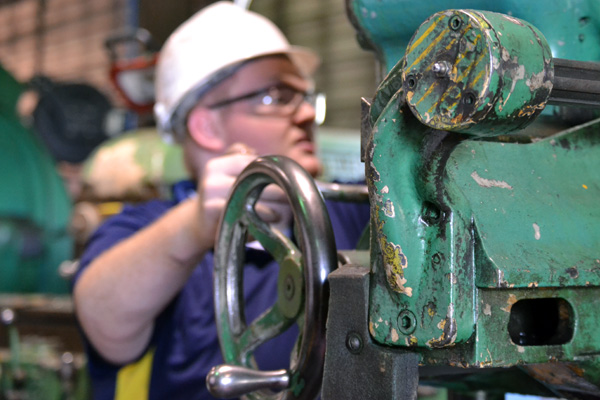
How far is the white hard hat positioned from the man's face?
4 centimetres

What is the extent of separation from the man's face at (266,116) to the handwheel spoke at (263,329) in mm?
677

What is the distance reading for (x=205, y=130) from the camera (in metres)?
1.58

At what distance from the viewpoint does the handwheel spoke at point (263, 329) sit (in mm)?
754

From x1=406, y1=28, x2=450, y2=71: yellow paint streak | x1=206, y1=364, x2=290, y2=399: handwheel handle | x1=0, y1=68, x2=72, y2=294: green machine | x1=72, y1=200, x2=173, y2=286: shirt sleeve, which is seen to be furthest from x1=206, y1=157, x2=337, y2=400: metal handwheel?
x1=0, y1=68, x2=72, y2=294: green machine

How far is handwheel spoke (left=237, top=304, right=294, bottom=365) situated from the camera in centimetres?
75

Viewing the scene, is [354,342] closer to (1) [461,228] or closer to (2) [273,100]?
(1) [461,228]

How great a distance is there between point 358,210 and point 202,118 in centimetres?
40

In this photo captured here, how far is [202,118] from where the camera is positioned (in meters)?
1.58

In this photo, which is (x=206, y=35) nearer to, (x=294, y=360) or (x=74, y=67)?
(x=294, y=360)

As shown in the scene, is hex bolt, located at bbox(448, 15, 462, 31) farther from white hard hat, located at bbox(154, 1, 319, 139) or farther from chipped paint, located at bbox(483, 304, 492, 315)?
white hard hat, located at bbox(154, 1, 319, 139)

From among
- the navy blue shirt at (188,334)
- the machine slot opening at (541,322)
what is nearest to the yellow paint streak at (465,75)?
the machine slot opening at (541,322)

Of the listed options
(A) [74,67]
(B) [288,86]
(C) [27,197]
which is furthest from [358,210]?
(A) [74,67]

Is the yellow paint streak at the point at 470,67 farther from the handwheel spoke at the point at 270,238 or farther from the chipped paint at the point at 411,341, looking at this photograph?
the handwheel spoke at the point at 270,238

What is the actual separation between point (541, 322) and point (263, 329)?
0.29 meters
